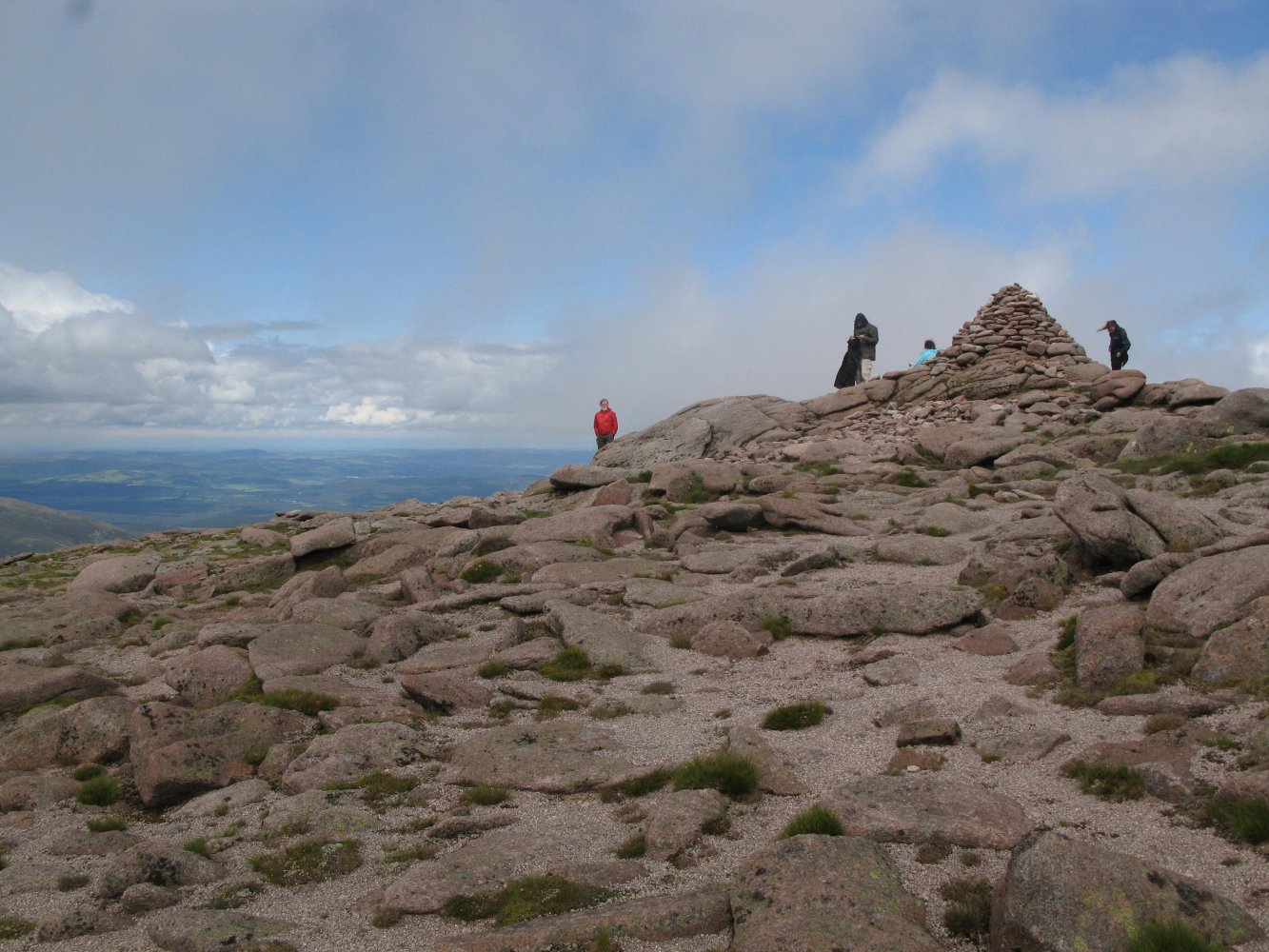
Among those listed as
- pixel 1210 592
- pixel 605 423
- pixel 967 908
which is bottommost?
pixel 967 908

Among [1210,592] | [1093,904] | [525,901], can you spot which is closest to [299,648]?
[525,901]

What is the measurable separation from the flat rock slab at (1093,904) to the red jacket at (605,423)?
43356 mm

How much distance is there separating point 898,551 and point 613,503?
13.6 metres

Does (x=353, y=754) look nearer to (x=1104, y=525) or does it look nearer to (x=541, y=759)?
(x=541, y=759)

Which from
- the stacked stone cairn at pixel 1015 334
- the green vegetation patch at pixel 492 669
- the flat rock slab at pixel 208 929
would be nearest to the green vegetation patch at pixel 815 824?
the flat rock slab at pixel 208 929

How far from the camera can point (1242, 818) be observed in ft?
27.5

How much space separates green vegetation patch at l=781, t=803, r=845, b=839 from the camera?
945 cm

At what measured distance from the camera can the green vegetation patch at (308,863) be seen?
1011 centimetres

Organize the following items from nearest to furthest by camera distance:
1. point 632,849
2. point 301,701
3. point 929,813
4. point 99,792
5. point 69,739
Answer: point 929,813 < point 632,849 < point 99,792 < point 69,739 < point 301,701

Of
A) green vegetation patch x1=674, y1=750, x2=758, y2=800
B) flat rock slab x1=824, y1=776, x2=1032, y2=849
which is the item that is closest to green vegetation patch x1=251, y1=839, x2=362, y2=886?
green vegetation patch x1=674, y1=750, x2=758, y2=800

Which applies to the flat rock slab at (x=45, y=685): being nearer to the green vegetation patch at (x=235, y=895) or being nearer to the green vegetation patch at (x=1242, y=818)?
the green vegetation patch at (x=235, y=895)

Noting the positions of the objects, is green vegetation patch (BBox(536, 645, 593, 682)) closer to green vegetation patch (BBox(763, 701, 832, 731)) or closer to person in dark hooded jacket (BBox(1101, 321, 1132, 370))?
green vegetation patch (BBox(763, 701, 832, 731))

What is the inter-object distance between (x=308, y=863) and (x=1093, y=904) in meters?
8.77

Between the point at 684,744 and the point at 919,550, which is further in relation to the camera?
the point at 919,550
